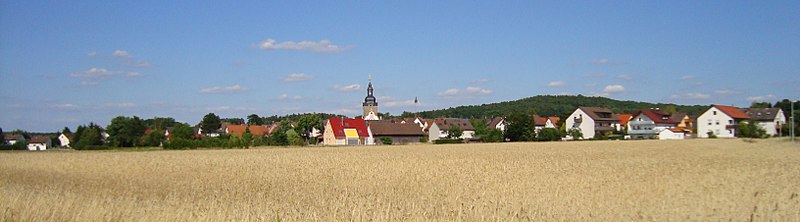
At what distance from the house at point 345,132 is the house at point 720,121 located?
57169mm

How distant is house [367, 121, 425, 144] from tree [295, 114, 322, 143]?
907 cm

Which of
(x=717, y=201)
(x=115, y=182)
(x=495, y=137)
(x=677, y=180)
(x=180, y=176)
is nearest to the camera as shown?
(x=717, y=201)

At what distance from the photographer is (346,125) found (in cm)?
10275

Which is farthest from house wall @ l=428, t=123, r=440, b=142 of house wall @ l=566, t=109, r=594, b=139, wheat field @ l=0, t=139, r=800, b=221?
wheat field @ l=0, t=139, r=800, b=221

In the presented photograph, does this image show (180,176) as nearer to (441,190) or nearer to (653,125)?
(441,190)

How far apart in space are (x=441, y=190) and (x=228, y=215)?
814 cm

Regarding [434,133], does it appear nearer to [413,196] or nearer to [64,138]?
[64,138]

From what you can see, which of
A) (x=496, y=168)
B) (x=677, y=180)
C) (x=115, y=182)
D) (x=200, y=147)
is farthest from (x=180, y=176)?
(x=200, y=147)

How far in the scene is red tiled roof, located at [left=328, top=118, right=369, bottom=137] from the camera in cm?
9969

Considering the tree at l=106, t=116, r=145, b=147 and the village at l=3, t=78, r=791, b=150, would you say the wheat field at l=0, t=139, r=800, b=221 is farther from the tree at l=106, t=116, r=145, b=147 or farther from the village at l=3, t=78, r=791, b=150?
the tree at l=106, t=116, r=145, b=147

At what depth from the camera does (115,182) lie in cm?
2333

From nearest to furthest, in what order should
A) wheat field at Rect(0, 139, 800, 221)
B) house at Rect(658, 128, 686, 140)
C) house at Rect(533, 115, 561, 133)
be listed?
wheat field at Rect(0, 139, 800, 221) < house at Rect(658, 128, 686, 140) < house at Rect(533, 115, 561, 133)

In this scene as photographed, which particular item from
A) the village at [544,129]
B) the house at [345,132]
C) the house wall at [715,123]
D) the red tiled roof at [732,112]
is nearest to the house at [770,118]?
the village at [544,129]

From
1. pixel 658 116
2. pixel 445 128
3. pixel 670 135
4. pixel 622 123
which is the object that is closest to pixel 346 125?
pixel 445 128
